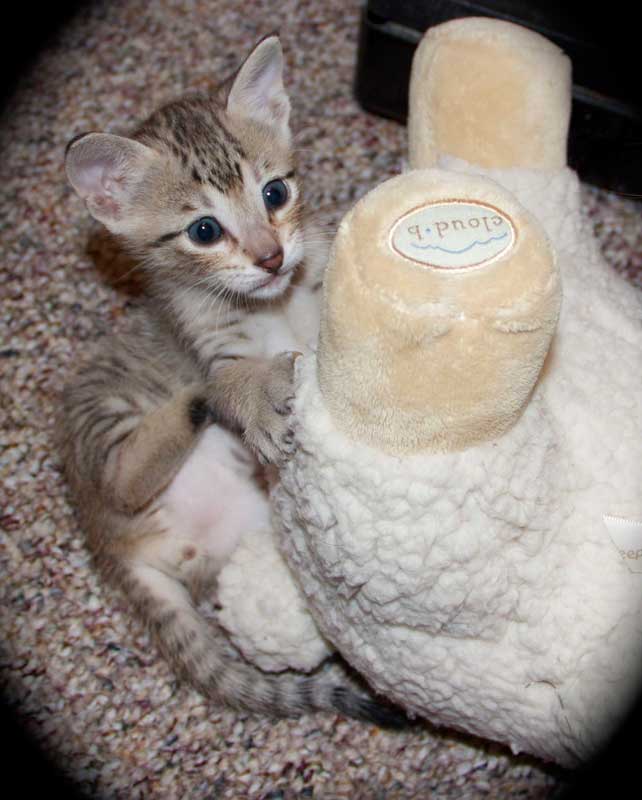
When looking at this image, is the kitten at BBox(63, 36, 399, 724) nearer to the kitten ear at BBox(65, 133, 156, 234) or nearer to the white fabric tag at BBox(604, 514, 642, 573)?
the kitten ear at BBox(65, 133, 156, 234)

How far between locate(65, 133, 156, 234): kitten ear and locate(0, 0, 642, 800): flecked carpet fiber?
18.3 inches

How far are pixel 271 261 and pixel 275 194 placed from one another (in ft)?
0.64

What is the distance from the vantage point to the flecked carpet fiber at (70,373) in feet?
5.60

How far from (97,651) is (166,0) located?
203 centimetres

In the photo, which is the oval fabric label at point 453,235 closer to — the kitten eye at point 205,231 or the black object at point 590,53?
the kitten eye at point 205,231

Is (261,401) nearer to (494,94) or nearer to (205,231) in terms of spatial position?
(205,231)

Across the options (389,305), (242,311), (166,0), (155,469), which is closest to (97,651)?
(155,469)

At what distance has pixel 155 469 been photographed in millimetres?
1767

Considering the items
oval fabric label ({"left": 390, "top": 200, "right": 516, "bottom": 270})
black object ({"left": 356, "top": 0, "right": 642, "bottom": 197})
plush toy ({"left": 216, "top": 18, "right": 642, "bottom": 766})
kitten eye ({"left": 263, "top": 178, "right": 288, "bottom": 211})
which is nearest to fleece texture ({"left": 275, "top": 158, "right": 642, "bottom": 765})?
plush toy ({"left": 216, "top": 18, "right": 642, "bottom": 766})

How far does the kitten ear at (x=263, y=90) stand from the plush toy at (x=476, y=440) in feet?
1.17

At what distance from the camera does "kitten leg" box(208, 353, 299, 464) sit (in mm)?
1446

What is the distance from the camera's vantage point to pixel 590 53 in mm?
2066

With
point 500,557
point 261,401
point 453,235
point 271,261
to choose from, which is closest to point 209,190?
point 271,261

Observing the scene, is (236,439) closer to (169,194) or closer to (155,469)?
(155,469)
